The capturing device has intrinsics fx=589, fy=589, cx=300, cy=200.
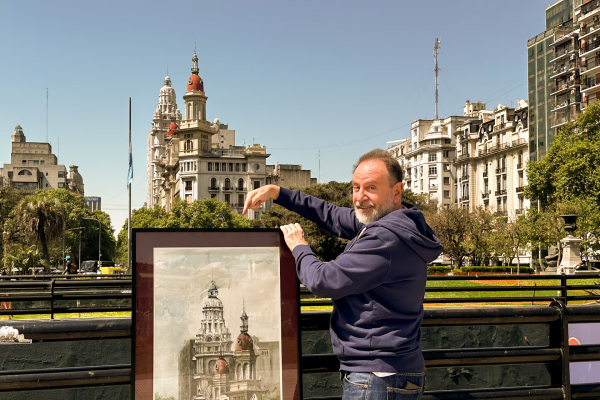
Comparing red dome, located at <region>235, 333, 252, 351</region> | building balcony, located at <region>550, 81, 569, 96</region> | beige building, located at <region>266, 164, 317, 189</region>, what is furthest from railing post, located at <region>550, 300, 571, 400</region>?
beige building, located at <region>266, 164, 317, 189</region>

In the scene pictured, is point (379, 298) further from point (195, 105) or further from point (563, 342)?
point (195, 105)

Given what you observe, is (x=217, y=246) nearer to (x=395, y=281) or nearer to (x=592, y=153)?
(x=395, y=281)

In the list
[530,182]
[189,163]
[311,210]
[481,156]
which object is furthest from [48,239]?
[189,163]

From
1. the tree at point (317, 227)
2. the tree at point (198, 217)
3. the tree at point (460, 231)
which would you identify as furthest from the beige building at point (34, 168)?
the tree at point (460, 231)

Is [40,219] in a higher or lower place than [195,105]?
lower

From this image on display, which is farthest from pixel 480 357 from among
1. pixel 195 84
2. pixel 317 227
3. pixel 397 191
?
pixel 195 84

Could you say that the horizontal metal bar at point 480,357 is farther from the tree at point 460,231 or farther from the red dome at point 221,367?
the tree at point 460,231
